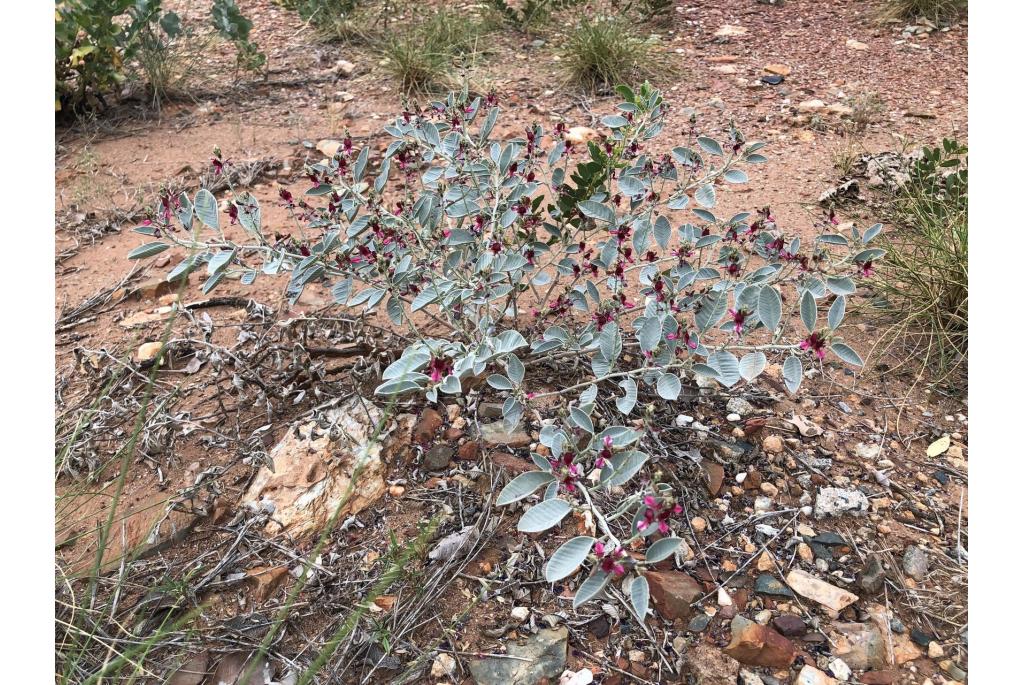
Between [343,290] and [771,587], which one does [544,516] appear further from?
[343,290]

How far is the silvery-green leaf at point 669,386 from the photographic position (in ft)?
5.11

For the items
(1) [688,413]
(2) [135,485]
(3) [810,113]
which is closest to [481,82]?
(3) [810,113]

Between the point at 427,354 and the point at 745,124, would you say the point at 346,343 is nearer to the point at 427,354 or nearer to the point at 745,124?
the point at 427,354

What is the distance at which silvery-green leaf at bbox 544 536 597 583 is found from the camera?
1.29 m

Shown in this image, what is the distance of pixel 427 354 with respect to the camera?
171cm

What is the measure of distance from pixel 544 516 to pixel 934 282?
1.61 meters

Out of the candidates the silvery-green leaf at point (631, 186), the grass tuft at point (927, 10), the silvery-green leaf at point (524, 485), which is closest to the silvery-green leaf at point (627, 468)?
the silvery-green leaf at point (524, 485)

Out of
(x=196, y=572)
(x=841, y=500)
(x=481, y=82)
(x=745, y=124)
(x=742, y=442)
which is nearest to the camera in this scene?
(x=196, y=572)

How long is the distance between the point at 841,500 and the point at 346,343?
1340 millimetres

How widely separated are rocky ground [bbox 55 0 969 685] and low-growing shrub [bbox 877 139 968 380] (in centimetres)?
11

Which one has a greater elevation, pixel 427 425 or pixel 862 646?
pixel 427 425

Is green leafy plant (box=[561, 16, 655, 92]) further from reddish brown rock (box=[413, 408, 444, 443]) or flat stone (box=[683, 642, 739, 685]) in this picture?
flat stone (box=[683, 642, 739, 685])

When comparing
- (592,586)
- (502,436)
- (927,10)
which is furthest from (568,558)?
(927,10)

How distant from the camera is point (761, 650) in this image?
1.52 meters
